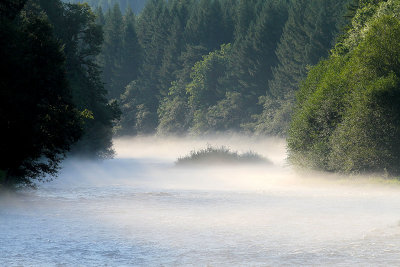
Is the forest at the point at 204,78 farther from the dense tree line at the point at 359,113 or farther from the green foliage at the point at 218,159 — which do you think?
the green foliage at the point at 218,159

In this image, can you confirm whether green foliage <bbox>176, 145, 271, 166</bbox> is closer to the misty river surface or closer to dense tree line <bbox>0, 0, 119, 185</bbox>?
the misty river surface

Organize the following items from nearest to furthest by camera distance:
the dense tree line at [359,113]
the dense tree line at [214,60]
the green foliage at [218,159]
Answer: the dense tree line at [359,113] → the green foliage at [218,159] → the dense tree line at [214,60]

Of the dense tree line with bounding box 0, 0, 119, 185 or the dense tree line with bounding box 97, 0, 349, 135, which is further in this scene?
the dense tree line with bounding box 97, 0, 349, 135

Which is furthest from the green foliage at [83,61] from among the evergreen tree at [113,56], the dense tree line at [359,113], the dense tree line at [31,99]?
the evergreen tree at [113,56]

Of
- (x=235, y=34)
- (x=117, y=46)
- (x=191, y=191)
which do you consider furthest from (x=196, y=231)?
(x=117, y=46)

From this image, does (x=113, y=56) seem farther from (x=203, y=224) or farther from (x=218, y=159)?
(x=203, y=224)

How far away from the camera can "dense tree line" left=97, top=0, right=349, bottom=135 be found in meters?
118

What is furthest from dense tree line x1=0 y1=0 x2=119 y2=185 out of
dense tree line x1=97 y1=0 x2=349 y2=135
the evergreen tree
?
the evergreen tree

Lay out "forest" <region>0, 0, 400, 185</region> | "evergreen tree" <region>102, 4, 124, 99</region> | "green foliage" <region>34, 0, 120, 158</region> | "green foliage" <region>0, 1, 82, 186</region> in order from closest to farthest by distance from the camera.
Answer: "green foliage" <region>0, 1, 82, 186</region>
"forest" <region>0, 0, 400, 185</region>
"green foliage" <region>34, 0, 120, 158</region>
"evergreen tree" <region>102, 4, 124, 99</region>

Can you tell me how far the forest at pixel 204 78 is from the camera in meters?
35.1

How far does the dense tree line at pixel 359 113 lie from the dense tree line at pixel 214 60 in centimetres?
5440

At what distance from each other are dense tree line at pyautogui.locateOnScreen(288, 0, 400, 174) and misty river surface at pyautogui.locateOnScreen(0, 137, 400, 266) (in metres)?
1.65

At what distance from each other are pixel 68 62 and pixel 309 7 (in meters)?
63.0

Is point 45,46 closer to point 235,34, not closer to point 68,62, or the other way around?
point 68,62
